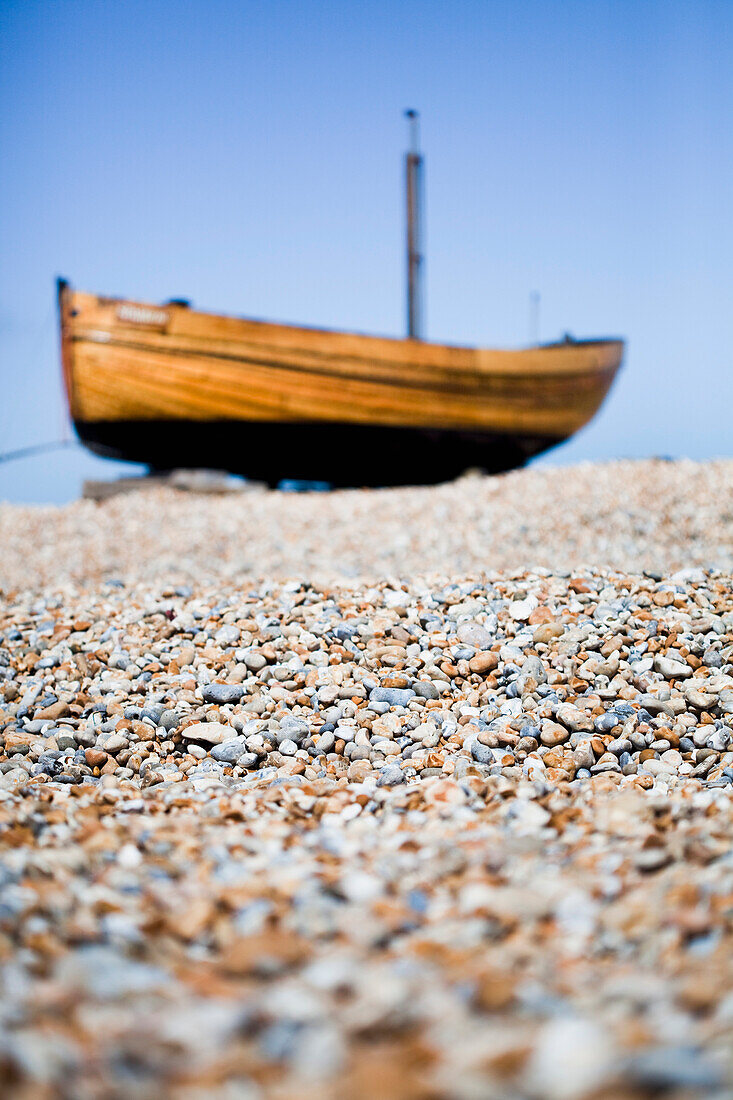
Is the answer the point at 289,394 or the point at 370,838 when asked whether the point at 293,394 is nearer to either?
the point at 289,394

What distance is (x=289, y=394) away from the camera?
1211cm

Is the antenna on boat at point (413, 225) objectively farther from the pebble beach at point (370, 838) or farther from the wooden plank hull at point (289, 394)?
the pebble beach at point (370, 838)

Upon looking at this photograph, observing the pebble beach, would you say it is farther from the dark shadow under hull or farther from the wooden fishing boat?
the dark shadow under hull

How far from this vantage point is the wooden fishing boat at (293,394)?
11.5 metres

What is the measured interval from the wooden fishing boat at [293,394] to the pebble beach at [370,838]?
256 inches

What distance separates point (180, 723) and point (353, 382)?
962cm

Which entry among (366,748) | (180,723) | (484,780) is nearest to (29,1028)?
(484,780)

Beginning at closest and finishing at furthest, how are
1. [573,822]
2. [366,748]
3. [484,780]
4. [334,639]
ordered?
[573,822] → [484,780] → [366,748] → [334,639]

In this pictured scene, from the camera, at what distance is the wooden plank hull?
1155 cm

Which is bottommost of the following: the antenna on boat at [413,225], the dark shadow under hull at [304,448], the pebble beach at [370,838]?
the pebble beach at [370,838]

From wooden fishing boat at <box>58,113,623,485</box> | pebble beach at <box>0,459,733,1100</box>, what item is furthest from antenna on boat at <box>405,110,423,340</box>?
pebble beach at <box>0,459,733,1100</box>

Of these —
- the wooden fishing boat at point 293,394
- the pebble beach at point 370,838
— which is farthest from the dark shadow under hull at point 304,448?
the pebble beach at point 370,838

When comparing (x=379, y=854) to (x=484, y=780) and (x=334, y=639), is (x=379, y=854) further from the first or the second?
(x=334, y=639)

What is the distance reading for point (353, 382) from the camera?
40.6ft
